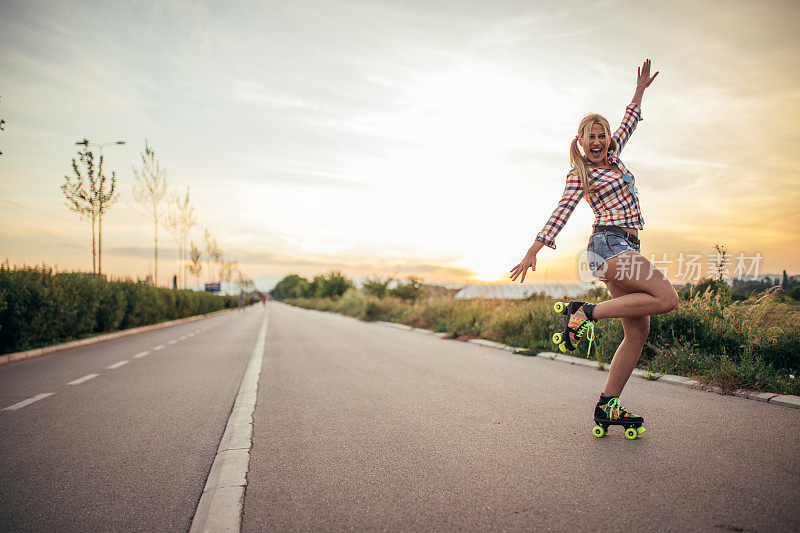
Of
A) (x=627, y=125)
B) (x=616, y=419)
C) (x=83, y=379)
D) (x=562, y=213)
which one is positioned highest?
(x=627, y=125)

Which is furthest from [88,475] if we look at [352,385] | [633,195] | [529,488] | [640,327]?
[633,195]

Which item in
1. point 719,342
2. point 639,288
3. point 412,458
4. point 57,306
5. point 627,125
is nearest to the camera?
point 412,458

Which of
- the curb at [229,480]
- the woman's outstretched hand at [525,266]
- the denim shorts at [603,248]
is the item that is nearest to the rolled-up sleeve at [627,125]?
the denim shorts at [603,248]

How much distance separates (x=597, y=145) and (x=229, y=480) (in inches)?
135

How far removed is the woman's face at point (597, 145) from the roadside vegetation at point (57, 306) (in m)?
12.4

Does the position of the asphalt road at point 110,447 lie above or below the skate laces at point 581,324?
below

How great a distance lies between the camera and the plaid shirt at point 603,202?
3627 mm

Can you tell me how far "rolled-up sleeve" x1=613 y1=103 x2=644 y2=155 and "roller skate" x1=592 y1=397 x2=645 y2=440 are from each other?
195 centimetres

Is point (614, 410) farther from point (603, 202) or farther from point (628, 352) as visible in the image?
point (603, 202)

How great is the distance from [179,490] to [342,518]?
1180 millimetres

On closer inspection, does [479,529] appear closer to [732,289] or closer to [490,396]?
[490,396]

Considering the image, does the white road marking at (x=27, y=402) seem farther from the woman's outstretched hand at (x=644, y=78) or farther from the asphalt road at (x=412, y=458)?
the woman's outstretched hand at (x=644, y=78)

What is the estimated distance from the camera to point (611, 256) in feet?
11.7

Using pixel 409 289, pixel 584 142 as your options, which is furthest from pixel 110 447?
pixel 409 289
